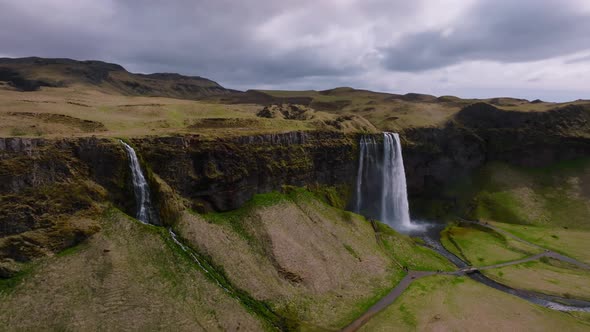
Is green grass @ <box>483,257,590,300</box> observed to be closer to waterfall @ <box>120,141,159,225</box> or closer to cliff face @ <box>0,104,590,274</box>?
cliff face @ <box>0,104,590,274</box>

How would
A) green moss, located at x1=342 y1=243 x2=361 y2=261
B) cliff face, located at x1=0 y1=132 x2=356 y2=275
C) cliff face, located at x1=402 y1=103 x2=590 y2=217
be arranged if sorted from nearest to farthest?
cliff face, located at x1=0 y1=132 x2=356 y2=275, green moss, located at x1=342 y1=243 x2=361 y2=261, cliff face, located at x1=402 y1=103 x2=590 y2=217

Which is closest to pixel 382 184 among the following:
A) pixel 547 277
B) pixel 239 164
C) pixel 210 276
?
pixel 547 277

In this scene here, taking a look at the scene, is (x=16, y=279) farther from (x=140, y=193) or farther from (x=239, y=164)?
(x=239, y=164)

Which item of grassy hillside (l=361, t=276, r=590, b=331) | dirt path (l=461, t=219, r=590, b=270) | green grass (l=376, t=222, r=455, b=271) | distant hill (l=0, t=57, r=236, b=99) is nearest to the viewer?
grassy hillside (l=361, t=276, r=590, b=331)

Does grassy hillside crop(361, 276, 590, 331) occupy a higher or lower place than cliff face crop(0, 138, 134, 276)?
lower

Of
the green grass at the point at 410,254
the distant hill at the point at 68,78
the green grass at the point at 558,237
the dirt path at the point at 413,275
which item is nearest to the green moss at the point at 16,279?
the dirt path at the point at 413,275

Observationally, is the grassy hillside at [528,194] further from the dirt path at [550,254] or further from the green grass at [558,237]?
the dirt path at [550,254]

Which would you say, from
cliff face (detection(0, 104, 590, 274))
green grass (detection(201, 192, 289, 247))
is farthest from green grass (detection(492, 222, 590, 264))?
green grass (detection(201, 192, 289, 247))

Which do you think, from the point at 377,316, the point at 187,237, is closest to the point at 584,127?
the point at 377,316
